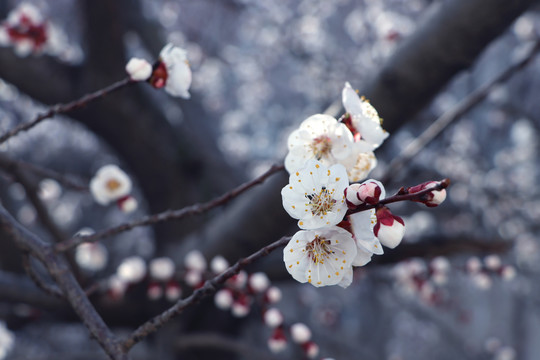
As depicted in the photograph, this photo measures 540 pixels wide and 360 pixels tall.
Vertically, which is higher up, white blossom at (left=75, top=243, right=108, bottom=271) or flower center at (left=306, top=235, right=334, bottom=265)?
white blossom at (left=75, top=243, right=108, bottom=271)

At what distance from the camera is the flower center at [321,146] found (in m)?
0.93

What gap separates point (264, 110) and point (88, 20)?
6.12 meters

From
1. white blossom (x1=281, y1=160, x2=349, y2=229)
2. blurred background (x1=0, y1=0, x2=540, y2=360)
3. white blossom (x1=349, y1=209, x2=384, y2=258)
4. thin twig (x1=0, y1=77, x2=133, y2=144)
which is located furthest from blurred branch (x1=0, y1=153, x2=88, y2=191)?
white blossom (x1=349, y1=209, x2=384, y2=258)

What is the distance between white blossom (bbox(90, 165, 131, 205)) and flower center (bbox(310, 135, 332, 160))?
3.62 ft

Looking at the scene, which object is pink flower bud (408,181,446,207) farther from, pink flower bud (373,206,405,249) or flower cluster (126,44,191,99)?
flower cluster (126,44,191,99)

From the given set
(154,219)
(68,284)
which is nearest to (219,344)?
(154,219)

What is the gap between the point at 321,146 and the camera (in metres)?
0.94

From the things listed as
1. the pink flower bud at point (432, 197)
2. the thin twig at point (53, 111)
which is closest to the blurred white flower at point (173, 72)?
the thin twig at point (53, 111)

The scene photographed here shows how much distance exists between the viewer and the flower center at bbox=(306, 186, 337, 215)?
0.78 meters

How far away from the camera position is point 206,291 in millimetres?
756

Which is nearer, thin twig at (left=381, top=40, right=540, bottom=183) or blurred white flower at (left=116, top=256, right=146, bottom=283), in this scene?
thin twig at (left=381, top=40, right=540, bottom=183)

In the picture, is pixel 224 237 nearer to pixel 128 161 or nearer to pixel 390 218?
pixel 128 161

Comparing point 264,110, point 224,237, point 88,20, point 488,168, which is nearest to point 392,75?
point 224,237

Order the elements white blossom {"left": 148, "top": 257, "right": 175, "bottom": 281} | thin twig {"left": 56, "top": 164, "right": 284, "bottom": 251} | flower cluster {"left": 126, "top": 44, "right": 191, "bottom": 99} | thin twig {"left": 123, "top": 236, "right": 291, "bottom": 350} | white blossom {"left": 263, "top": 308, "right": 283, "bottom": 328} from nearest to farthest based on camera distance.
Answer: thin twig {"left": 123, "top": 236, "right": 291, "bottom": 350}
thin twig {"left": 56, "top": 164, "right": 284, "bottom": 251}
flower cluster {"left": 126, "top": 44, "right": 191, "bottom": 99}
white blossom {"left": 263, "top": 308, "right": 283, "bottom": 328}
white blossom {"left": 148, "top": 257, "right": 175, "bottom": 281}
